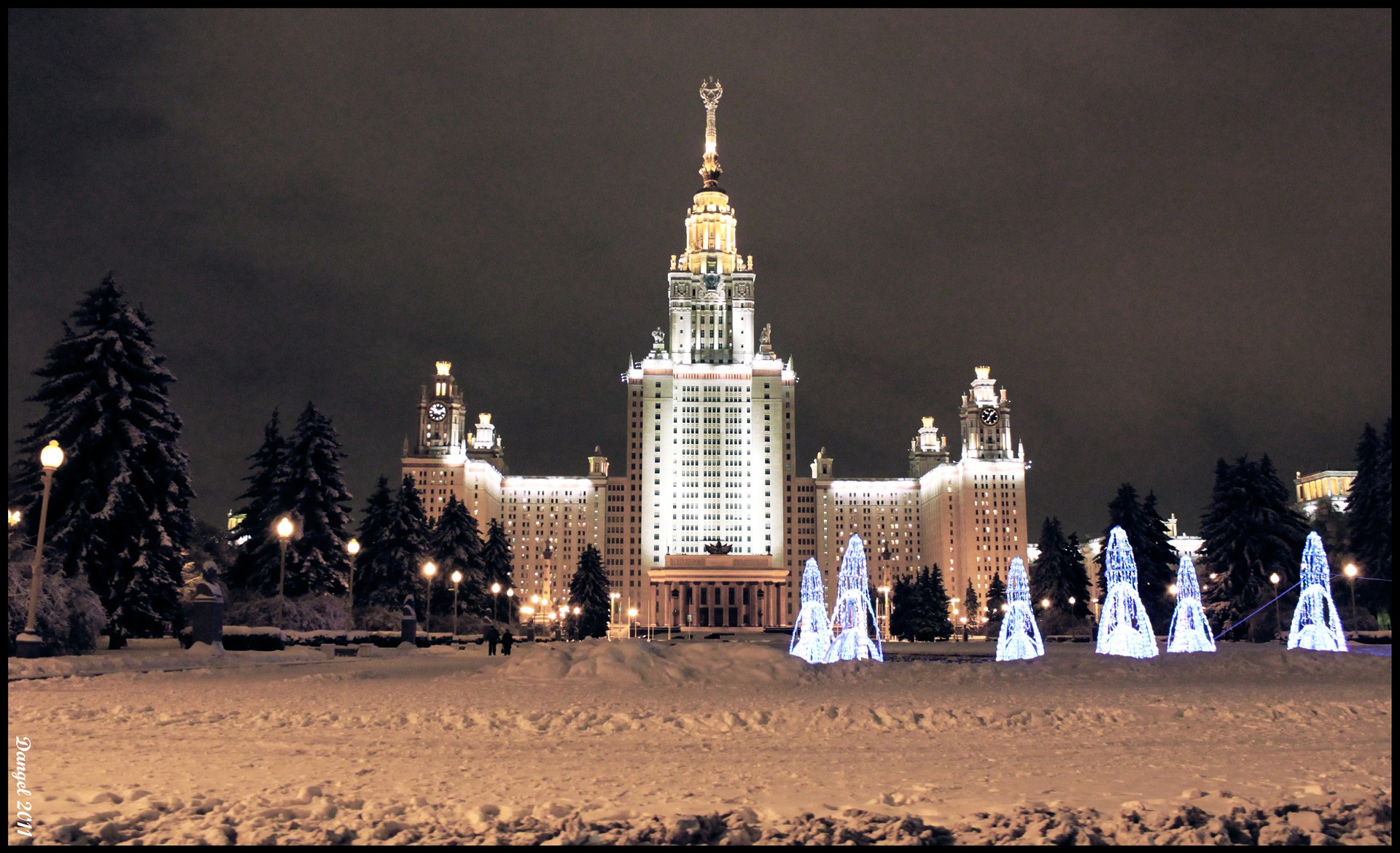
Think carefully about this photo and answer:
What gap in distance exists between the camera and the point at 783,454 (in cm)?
16400

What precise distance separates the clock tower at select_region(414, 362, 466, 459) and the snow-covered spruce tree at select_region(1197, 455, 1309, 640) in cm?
12004

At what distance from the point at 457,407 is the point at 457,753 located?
155920 millimetres

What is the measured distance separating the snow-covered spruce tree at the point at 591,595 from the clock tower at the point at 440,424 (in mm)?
53899

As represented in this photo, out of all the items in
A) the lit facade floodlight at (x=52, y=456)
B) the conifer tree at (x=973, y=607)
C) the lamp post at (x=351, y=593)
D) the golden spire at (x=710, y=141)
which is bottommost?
the conifer tree at (x=973, y=607)

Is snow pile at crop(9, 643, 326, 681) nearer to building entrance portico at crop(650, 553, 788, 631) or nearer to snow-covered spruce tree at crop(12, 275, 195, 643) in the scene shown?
snow-covered spruce tree at crop(12, 275, 195, 643)

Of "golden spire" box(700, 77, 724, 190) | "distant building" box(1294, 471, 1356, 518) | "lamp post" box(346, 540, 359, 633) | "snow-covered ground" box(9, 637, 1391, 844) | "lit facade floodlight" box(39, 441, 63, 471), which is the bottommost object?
"snow-covered ground" box(9, 637, 1391, 844)

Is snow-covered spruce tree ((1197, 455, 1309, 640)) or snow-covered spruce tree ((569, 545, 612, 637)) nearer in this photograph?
snow-covered spruce tree ((1197, 455, 1309, 640))

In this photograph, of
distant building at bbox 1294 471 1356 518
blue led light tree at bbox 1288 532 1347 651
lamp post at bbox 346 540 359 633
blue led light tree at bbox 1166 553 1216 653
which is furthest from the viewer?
distant building at bbox 1294 471 1356 518

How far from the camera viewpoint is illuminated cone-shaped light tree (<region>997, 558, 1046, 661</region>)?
38.6 m

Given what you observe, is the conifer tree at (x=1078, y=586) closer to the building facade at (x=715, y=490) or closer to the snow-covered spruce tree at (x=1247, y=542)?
the snow-covered spruce tree at (x=1247, y=542)

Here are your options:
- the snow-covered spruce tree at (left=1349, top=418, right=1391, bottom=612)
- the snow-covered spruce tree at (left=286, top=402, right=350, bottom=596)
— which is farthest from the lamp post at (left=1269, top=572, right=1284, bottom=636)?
the snow-covered spruce tree at (left=286, top=402, right=350, bottom=596)

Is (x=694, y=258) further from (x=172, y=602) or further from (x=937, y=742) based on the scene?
(x=937, y=742)

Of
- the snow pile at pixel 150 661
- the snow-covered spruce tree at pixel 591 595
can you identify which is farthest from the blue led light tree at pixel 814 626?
the snow-covered spruce tree at pixel 591 595

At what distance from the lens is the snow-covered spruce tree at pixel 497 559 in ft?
264
